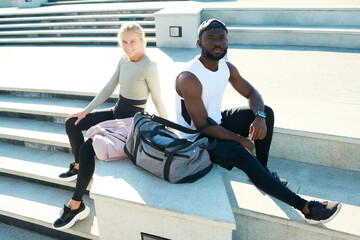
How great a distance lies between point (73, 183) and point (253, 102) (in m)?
2.14

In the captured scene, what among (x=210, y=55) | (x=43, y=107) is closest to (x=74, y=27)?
(x=43, y=107)

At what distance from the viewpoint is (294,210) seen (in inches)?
92.8

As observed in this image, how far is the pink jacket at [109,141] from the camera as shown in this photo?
2.55 meters

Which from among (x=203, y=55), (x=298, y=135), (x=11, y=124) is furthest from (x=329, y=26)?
(x=11, y=124)

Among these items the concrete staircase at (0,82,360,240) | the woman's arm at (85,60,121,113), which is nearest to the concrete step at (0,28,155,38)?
the concrete staircase at (0,82,360,240)

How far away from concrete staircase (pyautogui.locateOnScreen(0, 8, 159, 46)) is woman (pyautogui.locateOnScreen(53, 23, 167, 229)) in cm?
441

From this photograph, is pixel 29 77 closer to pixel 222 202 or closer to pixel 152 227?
pixel 152 227

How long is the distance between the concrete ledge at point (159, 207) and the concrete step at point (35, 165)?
1.11 metres

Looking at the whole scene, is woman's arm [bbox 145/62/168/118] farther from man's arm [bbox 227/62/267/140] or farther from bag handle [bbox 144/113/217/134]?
man's arm [bbox 227/62/267/140]

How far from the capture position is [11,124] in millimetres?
4164

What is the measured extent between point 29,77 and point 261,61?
4.28 meters

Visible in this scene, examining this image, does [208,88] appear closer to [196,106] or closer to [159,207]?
[196,106]

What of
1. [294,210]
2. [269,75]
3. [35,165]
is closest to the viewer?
[294,210]

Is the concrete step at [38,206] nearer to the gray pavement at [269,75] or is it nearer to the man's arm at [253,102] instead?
the gray pavement at [269,75]
